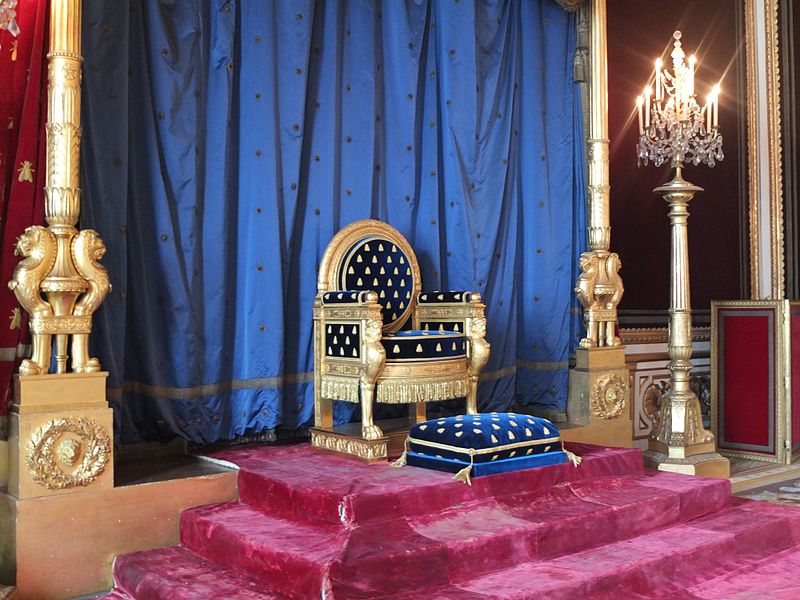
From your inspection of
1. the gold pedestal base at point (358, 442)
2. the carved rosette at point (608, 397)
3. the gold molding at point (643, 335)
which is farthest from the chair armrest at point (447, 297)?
the gold molding at point (643, 335)

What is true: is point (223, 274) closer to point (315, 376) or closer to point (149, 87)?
point (315, 376)

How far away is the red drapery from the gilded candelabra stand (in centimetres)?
304

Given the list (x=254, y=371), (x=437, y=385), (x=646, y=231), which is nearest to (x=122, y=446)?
(x=254, y=371)

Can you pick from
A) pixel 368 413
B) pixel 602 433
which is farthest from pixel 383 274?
pixel 602 433

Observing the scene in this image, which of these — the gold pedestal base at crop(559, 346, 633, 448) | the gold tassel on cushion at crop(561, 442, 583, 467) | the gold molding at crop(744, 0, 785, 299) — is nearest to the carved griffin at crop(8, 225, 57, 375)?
the gold tassel on cushion at crop(561, 442, 583, 467)

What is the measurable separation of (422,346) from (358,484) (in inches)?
32.6

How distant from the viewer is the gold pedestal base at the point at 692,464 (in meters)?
4.65

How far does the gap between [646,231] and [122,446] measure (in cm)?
374

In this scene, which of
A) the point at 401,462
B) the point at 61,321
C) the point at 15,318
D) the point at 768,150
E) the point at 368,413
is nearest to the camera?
the point at 61,321

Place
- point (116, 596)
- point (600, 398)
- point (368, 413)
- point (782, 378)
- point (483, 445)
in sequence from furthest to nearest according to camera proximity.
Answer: point (782, 378) < point (600, 398) < point (368, 413) < point (483, 445) < point (116, 596)

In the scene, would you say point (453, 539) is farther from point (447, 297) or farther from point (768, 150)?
point (768, 150)

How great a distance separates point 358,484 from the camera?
3.23 metres

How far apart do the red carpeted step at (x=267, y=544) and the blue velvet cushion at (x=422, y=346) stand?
0.94 m

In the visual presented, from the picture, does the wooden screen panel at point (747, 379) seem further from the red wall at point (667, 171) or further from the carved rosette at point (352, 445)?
the carved rosette at point (352, 445)
